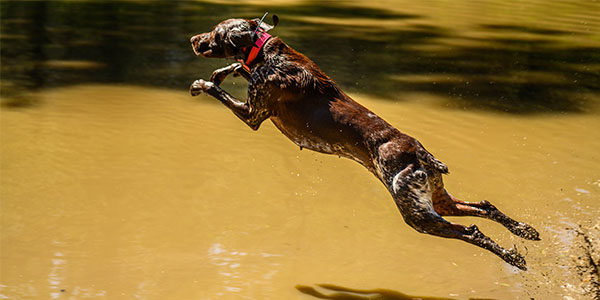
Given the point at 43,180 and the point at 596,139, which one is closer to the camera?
the point at 43,180

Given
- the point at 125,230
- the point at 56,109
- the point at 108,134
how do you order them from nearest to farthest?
the point at 125,230 → the point at 108,134 → the point at 56,109

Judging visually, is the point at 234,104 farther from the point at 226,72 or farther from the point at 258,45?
the point at 258,45

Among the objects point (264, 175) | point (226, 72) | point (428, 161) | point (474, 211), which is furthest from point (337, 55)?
point (428, 161)

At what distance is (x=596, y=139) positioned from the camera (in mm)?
7695

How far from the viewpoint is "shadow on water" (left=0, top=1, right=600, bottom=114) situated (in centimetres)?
940

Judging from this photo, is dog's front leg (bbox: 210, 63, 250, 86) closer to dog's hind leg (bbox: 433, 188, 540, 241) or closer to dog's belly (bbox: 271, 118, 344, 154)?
dog's belly (bbox: 271, 118, 344, 154)

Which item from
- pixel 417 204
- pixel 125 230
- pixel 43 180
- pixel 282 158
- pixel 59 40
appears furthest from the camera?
pixel 59 40

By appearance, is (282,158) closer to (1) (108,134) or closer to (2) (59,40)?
(1) (108,134)

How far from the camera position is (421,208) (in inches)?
169

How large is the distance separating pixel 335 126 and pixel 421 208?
28.0 inches

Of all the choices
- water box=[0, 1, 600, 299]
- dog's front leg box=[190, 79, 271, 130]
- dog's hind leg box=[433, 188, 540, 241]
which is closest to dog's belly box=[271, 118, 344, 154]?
dog's front leg box=[190, 79, 271, 130]

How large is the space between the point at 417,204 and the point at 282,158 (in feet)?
8.70

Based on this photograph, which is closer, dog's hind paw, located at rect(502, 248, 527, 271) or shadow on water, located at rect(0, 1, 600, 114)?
dog's hind paw, located at rect(502, 248, 527, 271)

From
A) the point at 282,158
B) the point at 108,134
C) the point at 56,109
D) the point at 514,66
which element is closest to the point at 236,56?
the point at 282,158
